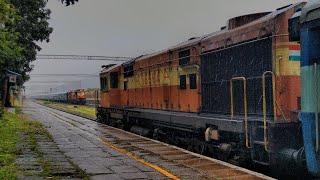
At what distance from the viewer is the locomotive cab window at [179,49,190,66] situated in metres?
12.4

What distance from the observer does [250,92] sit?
30.0 ft

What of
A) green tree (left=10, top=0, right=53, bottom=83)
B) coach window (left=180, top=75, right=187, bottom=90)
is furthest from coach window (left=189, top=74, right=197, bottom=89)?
green tree (left=10, top=0, right=53, bottom=83)

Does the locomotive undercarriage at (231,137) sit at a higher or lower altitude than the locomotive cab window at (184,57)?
lower

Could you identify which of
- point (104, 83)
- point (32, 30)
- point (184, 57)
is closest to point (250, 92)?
point (184, 57)

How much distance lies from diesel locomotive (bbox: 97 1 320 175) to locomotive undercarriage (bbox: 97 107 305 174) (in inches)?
0.7

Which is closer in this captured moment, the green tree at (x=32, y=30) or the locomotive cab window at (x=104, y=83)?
the locomotive cab window at (x=104, y=83)

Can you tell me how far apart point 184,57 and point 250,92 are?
12.7ft

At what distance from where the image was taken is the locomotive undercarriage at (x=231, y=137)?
7.34 m

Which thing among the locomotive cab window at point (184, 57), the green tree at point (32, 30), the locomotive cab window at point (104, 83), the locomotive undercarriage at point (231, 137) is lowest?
the locomotive undercarriage at point (231, 137)

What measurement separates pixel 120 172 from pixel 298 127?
12.4ft

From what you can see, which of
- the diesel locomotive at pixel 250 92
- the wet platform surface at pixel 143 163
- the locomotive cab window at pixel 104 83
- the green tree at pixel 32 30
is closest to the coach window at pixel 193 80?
the diesel locomotive at pixel 250 92

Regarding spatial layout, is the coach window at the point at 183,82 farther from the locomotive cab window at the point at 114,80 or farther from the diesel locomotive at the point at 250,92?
the locomotive cab window at the point at 114,80

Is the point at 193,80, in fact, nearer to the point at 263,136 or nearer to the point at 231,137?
the point at 231,137

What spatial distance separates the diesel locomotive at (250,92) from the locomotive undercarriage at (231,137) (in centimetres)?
2
